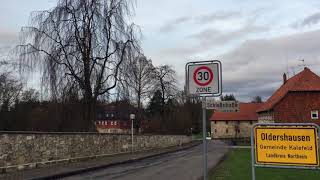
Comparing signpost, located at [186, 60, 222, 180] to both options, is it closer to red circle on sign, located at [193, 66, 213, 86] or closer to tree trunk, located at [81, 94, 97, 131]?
red circle on sign, located at [193, 66, 213, 86]

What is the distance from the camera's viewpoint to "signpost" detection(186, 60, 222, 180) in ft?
29.3

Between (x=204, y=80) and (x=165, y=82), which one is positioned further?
(x=165, y=82)

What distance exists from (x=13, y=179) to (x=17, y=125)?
87.3ft

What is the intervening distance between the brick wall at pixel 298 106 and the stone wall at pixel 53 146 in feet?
111

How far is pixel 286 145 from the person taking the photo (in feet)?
31.2

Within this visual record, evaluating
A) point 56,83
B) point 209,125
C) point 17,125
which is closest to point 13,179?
point 56,83

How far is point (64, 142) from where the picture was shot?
967 inches

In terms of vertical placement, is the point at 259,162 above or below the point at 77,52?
below

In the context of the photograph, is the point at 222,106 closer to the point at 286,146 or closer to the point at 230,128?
the point at 286,146

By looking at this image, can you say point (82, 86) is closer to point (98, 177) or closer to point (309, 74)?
point (98, 177)

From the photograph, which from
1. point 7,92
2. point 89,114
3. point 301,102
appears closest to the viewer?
point 89,114

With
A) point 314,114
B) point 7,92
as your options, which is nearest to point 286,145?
point 7,92

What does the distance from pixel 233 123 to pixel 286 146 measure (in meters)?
116

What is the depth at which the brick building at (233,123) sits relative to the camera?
122 meters
